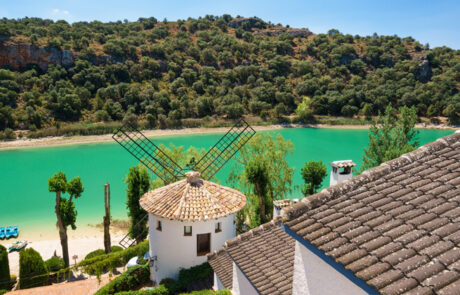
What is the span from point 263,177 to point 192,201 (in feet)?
22.1

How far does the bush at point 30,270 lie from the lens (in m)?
14.4

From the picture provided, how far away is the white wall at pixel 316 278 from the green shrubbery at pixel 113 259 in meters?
11.9

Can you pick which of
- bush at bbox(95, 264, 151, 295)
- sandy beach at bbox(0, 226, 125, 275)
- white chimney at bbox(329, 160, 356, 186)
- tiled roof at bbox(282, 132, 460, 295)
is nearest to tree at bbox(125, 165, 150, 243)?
sandy beach at bbox(0, 226, 125, 275)

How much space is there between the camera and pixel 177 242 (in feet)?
40.7

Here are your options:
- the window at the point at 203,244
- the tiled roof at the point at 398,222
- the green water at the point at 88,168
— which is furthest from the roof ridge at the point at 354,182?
the green water at the point at 88,168

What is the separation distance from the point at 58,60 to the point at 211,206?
7525cm

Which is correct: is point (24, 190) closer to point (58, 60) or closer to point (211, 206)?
point (211, 206)

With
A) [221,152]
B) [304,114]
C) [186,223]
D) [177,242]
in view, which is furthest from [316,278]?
[304,114]

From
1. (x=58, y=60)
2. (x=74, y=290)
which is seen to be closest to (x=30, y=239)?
(x=74, y=290)

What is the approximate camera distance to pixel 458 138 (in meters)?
4.21

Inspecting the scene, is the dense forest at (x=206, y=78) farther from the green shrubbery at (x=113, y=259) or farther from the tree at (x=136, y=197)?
the green shrubbery at (x=113, y=259)

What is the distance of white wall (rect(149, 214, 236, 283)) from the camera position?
484 inches

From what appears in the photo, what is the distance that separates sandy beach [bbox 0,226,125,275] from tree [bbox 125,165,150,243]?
3.58 m

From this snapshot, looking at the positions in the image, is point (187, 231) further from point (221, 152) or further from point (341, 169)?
point (341, 169)
